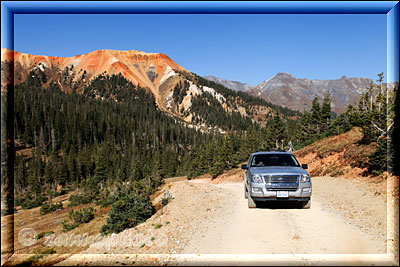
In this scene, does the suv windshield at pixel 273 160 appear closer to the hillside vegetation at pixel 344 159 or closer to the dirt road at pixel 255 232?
the dirt road at pixel 255 232

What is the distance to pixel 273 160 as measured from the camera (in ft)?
29.8

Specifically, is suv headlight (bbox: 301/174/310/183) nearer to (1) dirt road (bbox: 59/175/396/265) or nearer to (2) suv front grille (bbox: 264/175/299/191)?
(2) suv front grille (bbox: 264/175/299/191)

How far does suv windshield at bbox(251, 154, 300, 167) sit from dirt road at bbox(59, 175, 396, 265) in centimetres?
153

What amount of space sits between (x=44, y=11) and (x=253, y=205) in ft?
24.5

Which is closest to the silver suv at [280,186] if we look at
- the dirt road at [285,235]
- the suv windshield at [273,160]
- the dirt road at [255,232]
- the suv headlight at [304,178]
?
the suv headlight at [304,178]

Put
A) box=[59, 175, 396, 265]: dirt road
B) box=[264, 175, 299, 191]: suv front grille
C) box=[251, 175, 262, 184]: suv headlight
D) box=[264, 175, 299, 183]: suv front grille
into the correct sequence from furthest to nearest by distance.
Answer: box=[251, 175, 262, 184]: suv headlight, box=[264, 175, 299, 183]: suv front grille, box=[264, 175, 299, 191]: suv front grille, box=[59, 175, 396, 265]: dirt road

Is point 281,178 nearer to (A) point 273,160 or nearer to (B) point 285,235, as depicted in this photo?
(B) point 285,235

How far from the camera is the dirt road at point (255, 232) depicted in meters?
5.65

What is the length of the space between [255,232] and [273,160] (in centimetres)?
292

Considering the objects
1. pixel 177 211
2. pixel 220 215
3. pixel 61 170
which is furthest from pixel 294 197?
pixel 61 170

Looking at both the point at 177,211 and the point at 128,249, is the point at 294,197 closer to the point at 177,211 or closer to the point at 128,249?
the point at 128,249

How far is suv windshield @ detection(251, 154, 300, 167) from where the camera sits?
890 centimetres

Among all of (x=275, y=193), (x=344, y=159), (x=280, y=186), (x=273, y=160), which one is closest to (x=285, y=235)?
(x=275, y=193)

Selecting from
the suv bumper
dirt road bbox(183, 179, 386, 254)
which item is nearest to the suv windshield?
dirt road bbox(183, 179, 386, 254)
